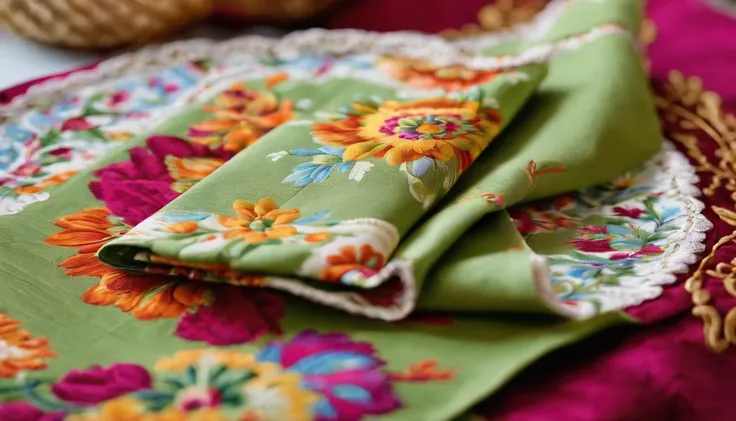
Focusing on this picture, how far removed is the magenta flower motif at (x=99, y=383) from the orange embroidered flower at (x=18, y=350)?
0.10ft

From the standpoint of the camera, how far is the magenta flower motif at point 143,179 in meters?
0.69

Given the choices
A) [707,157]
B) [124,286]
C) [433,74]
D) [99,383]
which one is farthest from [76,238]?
[707,157]

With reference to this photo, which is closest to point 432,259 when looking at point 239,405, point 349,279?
point 349,279

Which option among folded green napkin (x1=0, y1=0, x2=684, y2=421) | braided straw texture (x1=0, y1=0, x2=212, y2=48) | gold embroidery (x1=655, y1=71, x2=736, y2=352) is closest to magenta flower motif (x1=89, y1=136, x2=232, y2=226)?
folded green napkin (x1=0, y1=0, x2=684, y2=421)

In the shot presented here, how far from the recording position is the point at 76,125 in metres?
0.85

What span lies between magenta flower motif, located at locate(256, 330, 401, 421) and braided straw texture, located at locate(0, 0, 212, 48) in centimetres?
65

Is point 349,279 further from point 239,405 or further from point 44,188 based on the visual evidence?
point 44,188

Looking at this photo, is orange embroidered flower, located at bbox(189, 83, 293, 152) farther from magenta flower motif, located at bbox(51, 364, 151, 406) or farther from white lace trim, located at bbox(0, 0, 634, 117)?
magenta flower motif, located at bbox(51, 364, 151, 406)

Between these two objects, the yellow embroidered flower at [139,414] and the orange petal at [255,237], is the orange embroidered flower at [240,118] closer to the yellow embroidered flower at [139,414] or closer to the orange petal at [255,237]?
the orange petal at [255,237]

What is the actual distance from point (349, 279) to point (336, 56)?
548 mm

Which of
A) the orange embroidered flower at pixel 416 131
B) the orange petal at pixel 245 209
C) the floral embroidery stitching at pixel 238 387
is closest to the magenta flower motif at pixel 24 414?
the floral embroidery stitching at pixel 238 387

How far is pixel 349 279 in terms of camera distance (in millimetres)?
532

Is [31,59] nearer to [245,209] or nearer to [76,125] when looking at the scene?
[76,125]

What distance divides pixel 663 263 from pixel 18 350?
50cm
